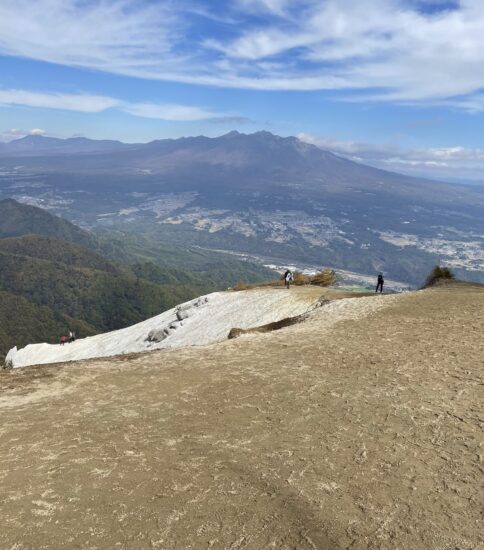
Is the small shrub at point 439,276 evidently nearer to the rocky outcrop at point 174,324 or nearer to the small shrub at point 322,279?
the small shrub at point 322,279

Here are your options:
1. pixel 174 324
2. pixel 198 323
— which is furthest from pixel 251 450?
pixel 174 324

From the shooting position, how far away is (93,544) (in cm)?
896

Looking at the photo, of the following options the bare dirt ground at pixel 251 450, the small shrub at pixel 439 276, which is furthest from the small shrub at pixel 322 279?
the bare dirt ground at pixel 251 450

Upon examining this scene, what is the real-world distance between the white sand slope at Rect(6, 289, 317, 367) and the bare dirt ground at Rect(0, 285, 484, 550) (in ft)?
65.0

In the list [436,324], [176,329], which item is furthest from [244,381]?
[176,329]

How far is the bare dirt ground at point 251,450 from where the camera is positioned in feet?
30.7

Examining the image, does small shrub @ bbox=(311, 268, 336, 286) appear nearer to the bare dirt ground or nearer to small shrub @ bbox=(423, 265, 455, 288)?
small shrub @ bbox=(423, 265, 455, 288)

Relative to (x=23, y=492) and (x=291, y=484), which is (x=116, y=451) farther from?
(x=291, y=484)

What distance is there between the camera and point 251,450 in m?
12.6

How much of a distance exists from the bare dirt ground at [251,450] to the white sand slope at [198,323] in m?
19.8

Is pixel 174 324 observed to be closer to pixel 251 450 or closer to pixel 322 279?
pixel 322 279

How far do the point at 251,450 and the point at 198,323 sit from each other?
3929cm

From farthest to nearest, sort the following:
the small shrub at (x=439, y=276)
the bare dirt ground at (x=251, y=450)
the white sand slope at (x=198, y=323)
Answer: the white sand slope at (x=198, y=323) → the small shrub at (x=439, y=276) → the bare dirt ground at (x=251, y=450)

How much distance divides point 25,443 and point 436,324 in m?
21.8
